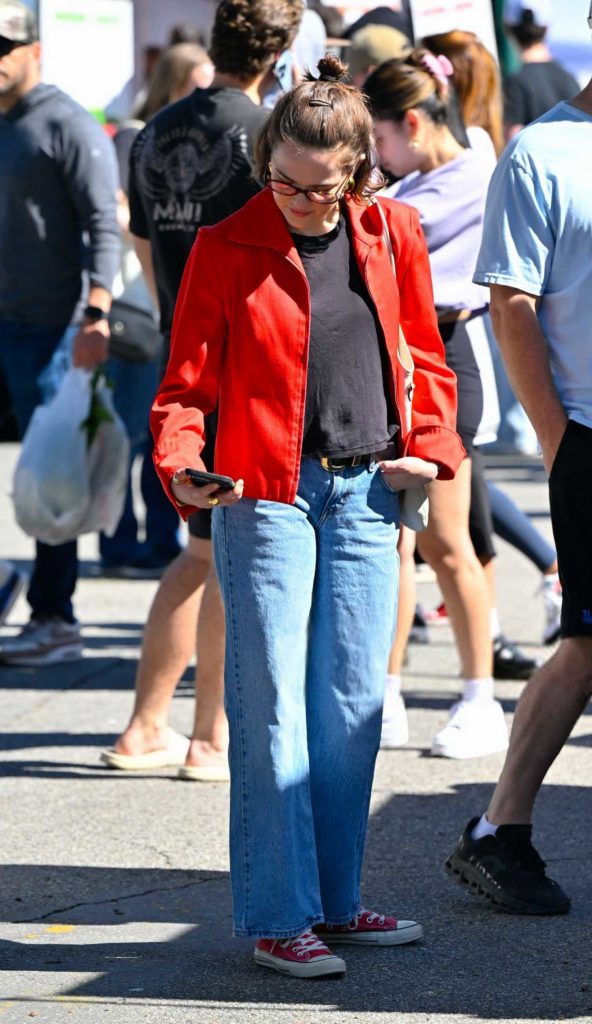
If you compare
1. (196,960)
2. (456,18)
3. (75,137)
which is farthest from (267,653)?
(456,18)

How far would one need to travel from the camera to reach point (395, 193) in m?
5.70

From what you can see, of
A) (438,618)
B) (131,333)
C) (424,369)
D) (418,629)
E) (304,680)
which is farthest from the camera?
(131,333)

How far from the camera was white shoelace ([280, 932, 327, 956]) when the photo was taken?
368 centimetres

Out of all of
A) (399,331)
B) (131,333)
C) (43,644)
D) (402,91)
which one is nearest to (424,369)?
(399,331)

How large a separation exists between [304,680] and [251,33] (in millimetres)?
2241

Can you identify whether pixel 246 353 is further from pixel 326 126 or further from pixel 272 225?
pixel 326 126

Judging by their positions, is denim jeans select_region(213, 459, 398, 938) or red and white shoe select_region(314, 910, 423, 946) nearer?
denim jeans select_region(213, 459, 398, 938)

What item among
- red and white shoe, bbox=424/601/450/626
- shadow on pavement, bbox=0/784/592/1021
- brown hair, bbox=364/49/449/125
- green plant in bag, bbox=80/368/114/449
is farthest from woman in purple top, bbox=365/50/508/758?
red and white shoe, bbox=424/601/450/626

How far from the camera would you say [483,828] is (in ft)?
13.7

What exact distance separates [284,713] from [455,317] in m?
2.28

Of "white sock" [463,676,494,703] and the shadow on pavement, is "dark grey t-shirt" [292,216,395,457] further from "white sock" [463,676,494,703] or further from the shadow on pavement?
"white sock" [463,676,494,703]

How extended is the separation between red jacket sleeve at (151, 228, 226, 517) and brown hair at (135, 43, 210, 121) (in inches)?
179

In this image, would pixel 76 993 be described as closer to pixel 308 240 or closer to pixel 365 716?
pixel 365 716

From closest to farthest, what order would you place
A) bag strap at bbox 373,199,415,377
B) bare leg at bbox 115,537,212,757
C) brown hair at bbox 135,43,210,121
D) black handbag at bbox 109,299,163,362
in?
bag strap at bbox 373,199,415,377
bare leg at bbox 115,537,212,757
brown hair at bbox 135,43,210,121
black handbag at bbox 109,299,163,362
